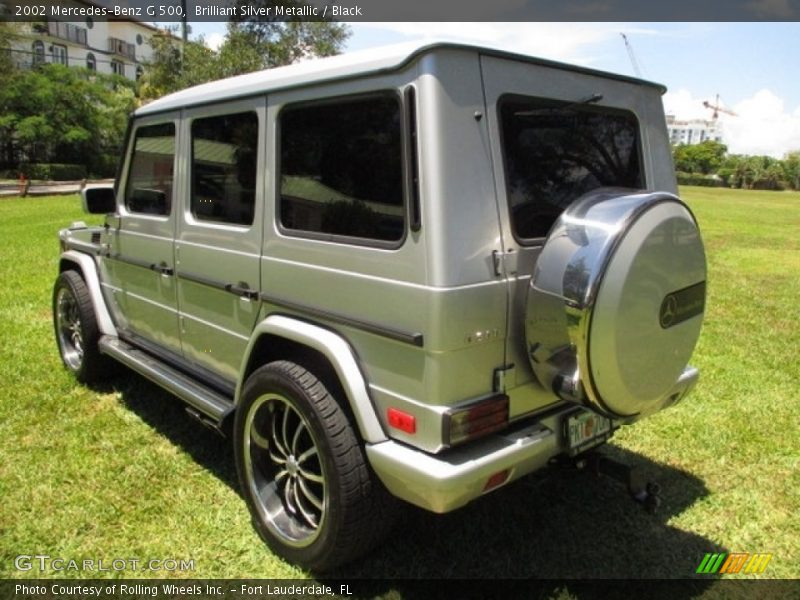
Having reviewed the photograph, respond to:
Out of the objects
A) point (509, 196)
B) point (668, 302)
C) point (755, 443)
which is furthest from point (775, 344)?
point (509, 196)

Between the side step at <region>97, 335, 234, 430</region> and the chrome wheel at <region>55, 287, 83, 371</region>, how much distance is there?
0.61 meters

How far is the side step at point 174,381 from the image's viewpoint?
316 centimetres

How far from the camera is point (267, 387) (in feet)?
8.93

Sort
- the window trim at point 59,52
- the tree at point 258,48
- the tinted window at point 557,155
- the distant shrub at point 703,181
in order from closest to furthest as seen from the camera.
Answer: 1. the tinted window at point 557,155
2. the tree at point 258,48
3. the window trim at point 59,52
4. the distant shrub at point 703,181

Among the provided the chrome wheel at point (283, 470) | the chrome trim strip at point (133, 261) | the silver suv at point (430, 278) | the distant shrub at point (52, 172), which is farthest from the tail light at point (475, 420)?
the distant shrub at point (52, 172)

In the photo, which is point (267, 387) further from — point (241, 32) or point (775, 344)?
point (241, 32)

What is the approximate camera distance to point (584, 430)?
8.70ft

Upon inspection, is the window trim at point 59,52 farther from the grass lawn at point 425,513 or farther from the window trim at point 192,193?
the window trim at point 192,193

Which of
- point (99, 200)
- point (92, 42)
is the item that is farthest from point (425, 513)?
point (92, 42)

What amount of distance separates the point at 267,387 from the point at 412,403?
0.75m

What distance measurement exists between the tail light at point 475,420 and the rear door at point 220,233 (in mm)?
1189

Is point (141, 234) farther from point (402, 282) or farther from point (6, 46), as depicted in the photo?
point (6, 46)

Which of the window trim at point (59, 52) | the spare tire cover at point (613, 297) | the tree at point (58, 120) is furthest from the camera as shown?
the window trim at point (59, 52)

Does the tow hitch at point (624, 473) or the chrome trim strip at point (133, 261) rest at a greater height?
the chrome trim strip at point (133, 261)
